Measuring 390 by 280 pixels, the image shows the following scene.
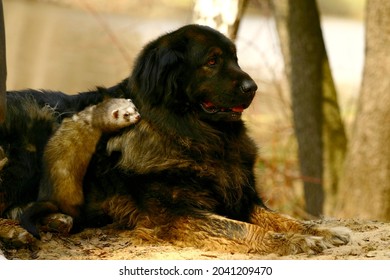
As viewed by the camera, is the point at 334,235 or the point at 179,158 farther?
the point at 179,158

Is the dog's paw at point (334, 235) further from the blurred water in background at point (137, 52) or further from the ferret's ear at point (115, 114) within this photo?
the blurred water in background at point (137, 52)

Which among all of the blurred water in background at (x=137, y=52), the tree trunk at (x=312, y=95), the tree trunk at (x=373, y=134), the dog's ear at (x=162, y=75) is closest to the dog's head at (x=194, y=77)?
the dog's ear at (x=162, y=75)

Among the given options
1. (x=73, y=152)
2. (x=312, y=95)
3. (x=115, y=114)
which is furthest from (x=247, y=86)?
(x=312, y=95)

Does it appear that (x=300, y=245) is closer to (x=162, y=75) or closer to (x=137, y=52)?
(x=162, y=75)

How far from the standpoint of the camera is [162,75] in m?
4.96

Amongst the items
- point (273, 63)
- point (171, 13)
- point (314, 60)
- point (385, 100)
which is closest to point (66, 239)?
point (385, 100)

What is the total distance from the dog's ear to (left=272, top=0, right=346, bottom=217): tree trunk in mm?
4767

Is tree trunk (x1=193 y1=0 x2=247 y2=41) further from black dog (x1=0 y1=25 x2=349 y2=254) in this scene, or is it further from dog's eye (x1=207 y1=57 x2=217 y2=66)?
dog's eye (x1=207 y1=57 x2=217 y2=66)

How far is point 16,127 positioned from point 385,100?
448cm

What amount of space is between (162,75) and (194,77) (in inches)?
8.2

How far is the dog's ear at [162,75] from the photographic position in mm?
4953

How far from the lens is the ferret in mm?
4914

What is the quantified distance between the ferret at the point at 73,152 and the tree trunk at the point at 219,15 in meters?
1.92
